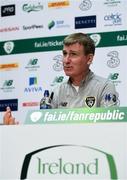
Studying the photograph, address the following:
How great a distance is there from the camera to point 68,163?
779 mm

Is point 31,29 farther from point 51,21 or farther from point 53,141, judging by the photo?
point 53,141

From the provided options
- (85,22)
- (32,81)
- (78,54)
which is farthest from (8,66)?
(78,54)

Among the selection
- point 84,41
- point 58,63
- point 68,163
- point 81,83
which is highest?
point 84,41

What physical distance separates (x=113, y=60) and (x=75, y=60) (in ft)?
1.25

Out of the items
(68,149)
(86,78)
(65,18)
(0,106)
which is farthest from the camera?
(0,106)

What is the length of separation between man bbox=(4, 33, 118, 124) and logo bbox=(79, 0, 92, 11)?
0.96ft

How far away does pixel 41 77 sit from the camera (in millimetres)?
3826

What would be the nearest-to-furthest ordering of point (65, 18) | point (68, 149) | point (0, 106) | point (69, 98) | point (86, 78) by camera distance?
point (68, 149) < point (69, 98) < point (86, 78) < point (65, 18) < point (0, 106)

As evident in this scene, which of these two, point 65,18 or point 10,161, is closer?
point 10,161

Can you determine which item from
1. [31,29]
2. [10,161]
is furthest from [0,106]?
[10,161]

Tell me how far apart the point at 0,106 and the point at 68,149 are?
130 inches

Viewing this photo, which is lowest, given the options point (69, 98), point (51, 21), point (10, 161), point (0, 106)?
point (0, 106)

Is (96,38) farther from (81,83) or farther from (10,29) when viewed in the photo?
(10,29)

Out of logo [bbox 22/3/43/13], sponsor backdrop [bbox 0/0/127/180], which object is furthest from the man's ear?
logo [bbox 22/3/43/13]
